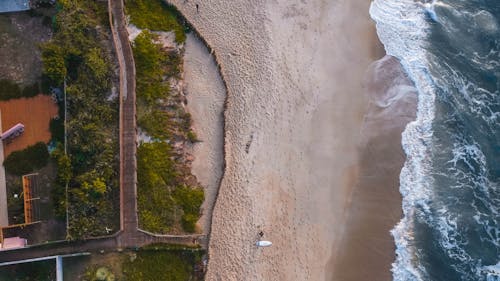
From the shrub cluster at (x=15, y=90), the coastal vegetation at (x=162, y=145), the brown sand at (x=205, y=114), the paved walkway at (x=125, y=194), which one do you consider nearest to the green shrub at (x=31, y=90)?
the shrub cluster at (x=15, y=90)

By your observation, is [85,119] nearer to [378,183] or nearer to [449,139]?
[378,183]

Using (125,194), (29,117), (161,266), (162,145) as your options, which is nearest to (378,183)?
(162,145)

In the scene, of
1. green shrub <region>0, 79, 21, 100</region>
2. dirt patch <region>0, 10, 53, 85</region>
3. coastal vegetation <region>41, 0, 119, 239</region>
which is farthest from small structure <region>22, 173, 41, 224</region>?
dirt patch <region>0, 10, 53, 85</region>

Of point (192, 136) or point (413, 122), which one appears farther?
point (413, 122)

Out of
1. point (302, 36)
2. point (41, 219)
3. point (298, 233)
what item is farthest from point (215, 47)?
point (41, 219)

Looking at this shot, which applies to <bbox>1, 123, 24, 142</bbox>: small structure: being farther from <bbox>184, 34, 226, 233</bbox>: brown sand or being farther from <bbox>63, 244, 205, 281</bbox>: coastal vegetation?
<bbox>184, 34, 226, 233</bbox>: brown sand

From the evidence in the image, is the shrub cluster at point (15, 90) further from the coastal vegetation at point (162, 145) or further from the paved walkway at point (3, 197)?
the coastal vegetation at point (162, 145)

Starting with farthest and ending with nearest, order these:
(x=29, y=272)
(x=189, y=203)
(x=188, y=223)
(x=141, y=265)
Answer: (x=189, y=203) < (x=188, y=223) < (x=141, y=265) < (x=29, y=272)

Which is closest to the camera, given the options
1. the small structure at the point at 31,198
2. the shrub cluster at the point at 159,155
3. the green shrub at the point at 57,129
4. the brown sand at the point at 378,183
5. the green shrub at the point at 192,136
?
the small structure at the point at 31,198
